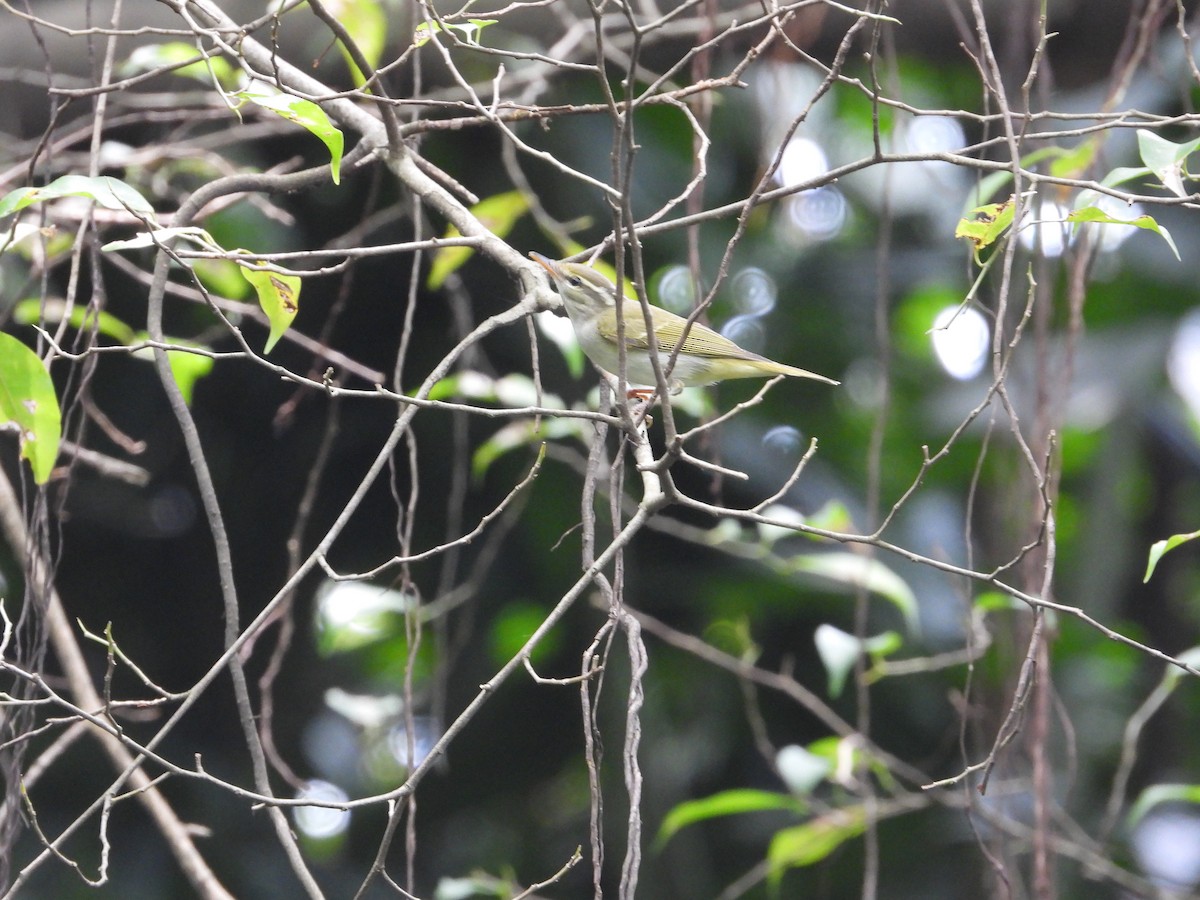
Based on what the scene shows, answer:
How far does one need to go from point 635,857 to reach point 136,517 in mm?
3682

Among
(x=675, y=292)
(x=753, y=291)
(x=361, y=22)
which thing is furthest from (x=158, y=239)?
(x=753, y=291)

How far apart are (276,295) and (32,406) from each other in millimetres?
471

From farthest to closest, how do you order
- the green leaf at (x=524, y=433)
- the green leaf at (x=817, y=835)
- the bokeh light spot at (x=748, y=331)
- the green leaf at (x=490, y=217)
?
the bokeh light spot at (x=748, y=331)
the green leaf at (x=524, y=433)
the green leaf at (x=817, y=835)
the green leaf at (x=490, y=217)

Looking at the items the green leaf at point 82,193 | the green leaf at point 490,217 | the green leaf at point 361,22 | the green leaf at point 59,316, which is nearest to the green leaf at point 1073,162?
the green leaf at point 490,217

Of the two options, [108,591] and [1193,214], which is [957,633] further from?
[108,591]

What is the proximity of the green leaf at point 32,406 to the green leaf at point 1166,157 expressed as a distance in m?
1.92

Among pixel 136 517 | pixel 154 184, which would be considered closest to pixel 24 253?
pixel 154 184

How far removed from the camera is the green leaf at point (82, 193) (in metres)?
1.89

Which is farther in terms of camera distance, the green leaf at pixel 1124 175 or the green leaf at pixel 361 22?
the green leaf at pixel 361 22

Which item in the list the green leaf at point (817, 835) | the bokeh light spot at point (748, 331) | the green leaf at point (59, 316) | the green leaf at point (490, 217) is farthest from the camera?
the bokeh light spot at point (748, 331)

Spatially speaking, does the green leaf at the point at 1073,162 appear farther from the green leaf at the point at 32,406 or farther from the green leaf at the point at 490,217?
the green leaf at the point at 32,406

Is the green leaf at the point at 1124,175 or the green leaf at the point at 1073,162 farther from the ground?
the green leaf at the point at 1073,162

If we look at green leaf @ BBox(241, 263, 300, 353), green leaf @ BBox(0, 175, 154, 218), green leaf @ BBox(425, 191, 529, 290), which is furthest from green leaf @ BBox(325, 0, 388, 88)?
green leaf @ BBox(0, 175, 154, 218)

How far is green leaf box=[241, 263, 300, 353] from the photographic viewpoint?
211 cm
